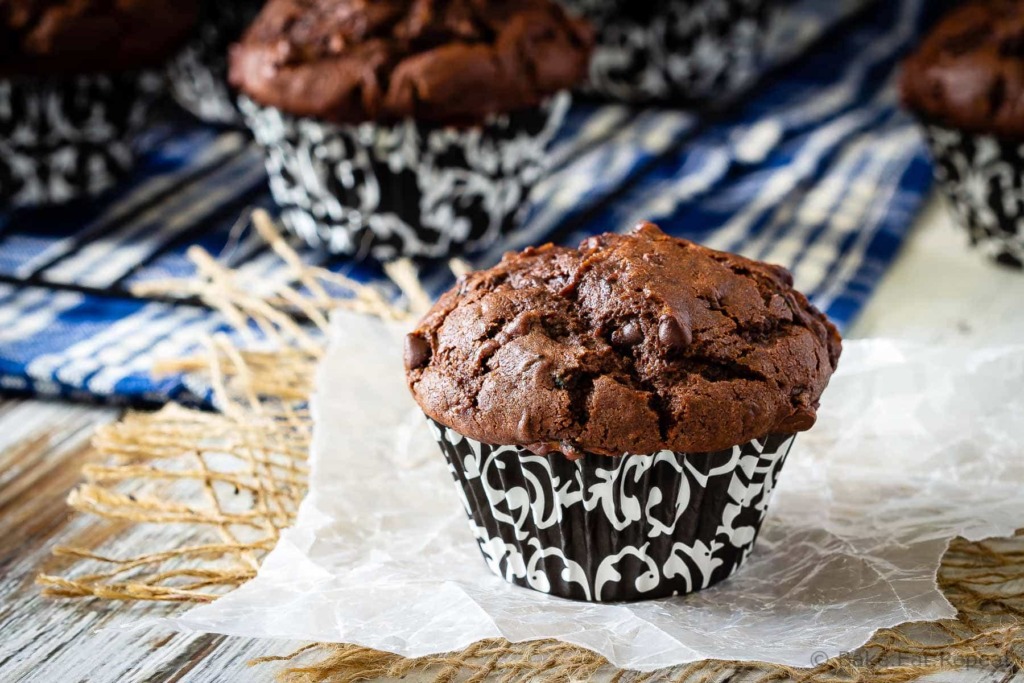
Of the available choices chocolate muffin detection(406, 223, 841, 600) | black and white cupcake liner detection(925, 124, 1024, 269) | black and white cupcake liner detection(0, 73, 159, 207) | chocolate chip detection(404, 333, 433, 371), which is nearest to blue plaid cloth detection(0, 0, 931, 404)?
black and white cupcake liner detection(0, 73, 159, 207)

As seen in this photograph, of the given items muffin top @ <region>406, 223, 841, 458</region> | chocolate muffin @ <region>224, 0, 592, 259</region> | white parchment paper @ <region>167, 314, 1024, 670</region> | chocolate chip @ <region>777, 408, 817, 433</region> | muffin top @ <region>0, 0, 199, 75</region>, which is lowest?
white parchment paper @ <region>167, 314, 1024, 670</region>

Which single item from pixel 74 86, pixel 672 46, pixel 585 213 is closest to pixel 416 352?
pixel 585 213

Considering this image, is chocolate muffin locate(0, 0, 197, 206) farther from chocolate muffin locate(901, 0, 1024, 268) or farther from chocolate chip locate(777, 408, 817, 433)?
chocolate chip locate(777, 408, 817, 433)

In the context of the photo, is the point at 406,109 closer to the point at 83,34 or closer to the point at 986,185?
the point at 83,34

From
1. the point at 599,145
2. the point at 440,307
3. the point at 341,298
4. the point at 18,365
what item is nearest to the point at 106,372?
the point at 18,365

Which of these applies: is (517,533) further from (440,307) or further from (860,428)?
(860,428)

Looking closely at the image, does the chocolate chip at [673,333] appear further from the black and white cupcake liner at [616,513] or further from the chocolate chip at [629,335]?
the black and white cupcake liner at [616,513]

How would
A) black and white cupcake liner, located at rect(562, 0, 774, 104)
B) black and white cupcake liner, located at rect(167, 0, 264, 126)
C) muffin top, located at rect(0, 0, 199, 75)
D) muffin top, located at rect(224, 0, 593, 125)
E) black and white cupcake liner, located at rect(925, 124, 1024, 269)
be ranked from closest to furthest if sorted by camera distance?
muffin top, located at rect(224, 0, 593, 125) < black and white cupcake liner, located at rect(925, 124, 1024, 269) < muffin top, located at rect(0, 0, 199, 75) < black and white cupcake liner, located at rect(167, 0, 264, 126) < black and white cupcake liner, located at rect(562, 0, 774, 104)

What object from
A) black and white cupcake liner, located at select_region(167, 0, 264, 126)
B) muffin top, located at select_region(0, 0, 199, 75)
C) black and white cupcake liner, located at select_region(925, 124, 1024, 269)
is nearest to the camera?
black and white cupcake liner, located at select_region(925, 124, 1024, 269)
